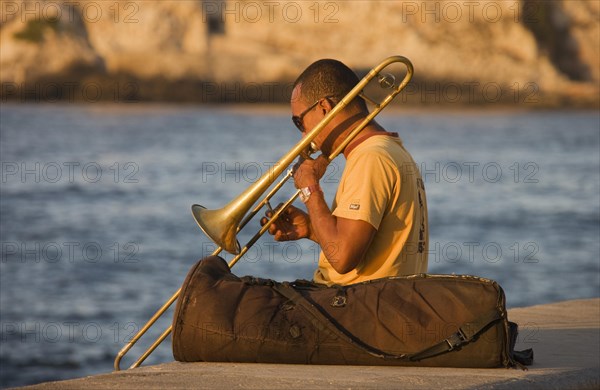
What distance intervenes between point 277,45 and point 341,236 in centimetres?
5602

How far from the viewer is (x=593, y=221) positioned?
22.1m

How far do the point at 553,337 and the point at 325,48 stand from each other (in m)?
53.9

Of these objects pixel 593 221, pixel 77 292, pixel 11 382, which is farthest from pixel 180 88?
pixel 11 382

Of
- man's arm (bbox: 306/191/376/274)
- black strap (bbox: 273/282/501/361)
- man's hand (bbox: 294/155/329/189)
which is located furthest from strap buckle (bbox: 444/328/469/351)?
man's hand (bbox: 294/155/329/189)

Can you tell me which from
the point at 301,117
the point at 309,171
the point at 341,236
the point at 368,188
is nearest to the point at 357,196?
the point at 368,188

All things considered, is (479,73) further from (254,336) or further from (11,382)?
(254,336)

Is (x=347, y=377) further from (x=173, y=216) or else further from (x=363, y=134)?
(x=173, y=216)

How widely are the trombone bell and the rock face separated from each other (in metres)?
52.7

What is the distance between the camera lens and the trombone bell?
201 inches

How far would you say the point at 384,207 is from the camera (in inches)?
190

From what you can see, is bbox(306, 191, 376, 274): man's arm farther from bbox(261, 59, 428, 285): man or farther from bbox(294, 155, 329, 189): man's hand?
Answer: bbox(294, 155, 329, 189): man's hand

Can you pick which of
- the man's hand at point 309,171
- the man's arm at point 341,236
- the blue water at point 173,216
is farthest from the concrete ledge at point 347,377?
the blue water at point 173,216

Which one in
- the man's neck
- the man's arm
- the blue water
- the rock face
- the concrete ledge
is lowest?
the rock face

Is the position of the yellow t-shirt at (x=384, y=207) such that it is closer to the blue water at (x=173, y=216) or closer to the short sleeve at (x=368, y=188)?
the short sleeve at (x=368, y=188)
